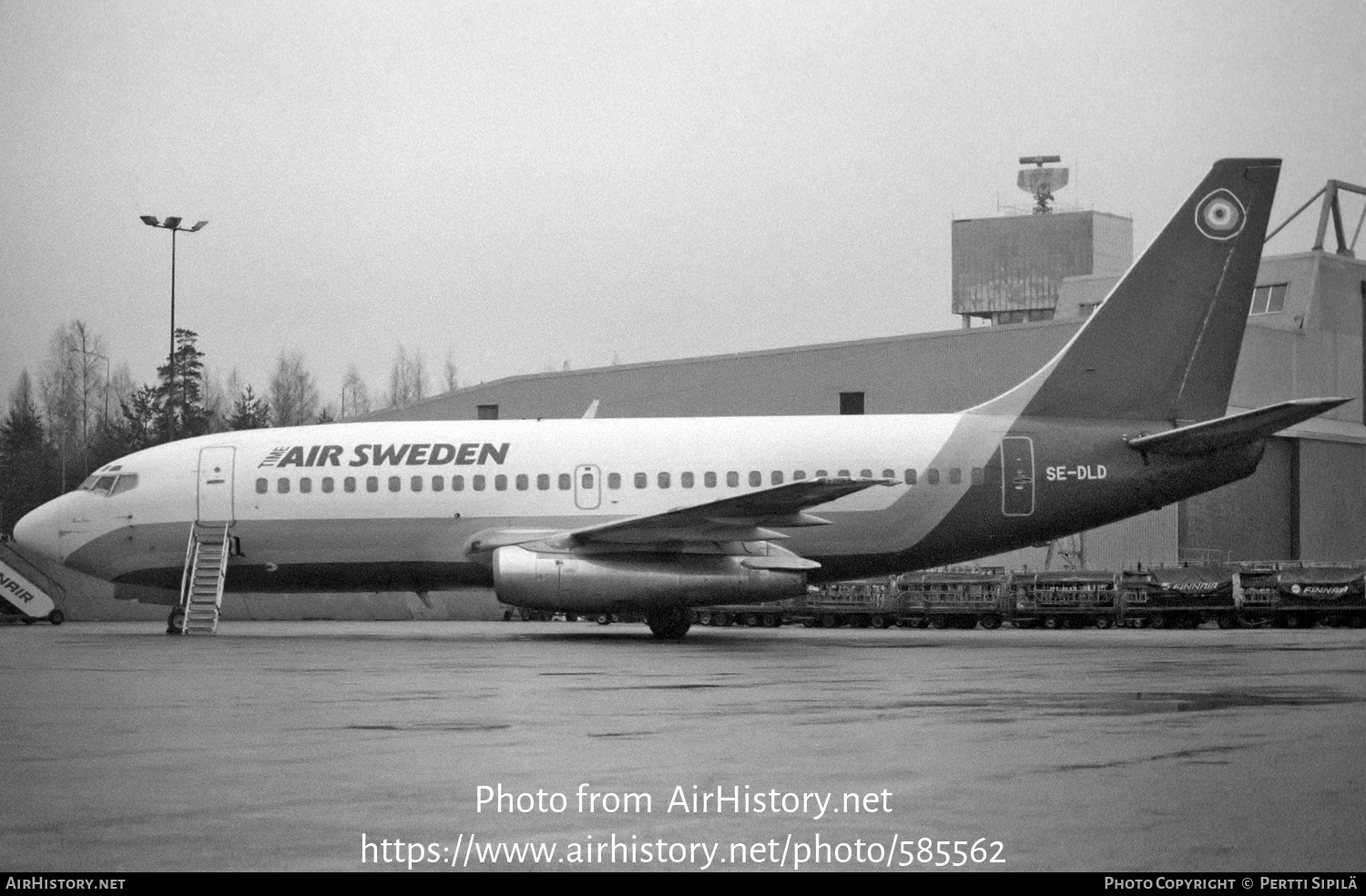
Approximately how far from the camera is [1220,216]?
2605 centimetres

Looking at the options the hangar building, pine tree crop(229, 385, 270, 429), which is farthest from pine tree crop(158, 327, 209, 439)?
the hangar building

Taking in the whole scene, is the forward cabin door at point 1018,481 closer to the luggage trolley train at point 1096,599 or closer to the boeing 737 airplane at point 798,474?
the boeing 737 airplane at point 798,474

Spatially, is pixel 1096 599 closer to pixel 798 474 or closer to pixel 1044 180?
pixel 798 474

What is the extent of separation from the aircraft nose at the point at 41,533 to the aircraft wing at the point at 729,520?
9.30m

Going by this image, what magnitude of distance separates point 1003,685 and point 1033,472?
11.0 metres

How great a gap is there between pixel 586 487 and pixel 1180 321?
33.4 feet

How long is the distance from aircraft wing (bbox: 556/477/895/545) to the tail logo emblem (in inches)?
274

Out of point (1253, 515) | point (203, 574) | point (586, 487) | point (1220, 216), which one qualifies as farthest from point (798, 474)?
point (1253, 515)

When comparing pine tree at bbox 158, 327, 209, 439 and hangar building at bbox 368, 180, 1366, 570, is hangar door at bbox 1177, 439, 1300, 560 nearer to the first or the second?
hangar building at bbox 368, 180, 1366, 570

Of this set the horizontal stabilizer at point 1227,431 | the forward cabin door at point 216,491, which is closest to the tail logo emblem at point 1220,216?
the horizontal stabilizer at point 1227,431

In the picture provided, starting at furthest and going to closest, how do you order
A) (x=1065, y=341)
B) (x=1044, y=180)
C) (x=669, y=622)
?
(x=1044, y=180) < (x=1065, y=341) < (x=669, y=622)

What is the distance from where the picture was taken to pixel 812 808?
7.70 metres

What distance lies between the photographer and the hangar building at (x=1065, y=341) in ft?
144

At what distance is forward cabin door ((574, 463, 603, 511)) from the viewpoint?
26.5 m
